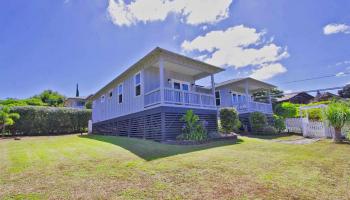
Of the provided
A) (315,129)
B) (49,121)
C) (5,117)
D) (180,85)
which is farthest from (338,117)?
(49,121)

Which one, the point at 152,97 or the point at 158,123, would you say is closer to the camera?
the point at 158,123

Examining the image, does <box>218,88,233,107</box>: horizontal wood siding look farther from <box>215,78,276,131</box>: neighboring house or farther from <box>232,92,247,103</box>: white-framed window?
<box>232,92,247,103</box>: white-framed window

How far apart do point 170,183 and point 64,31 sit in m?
12.9

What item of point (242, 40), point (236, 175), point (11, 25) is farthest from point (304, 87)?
point (11, 25)

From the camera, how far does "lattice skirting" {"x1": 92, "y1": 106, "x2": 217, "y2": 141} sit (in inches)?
420

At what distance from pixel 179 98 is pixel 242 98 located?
532 inches

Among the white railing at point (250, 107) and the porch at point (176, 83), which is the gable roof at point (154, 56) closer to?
the porch at point (176, 83)

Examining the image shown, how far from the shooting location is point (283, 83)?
30.0m

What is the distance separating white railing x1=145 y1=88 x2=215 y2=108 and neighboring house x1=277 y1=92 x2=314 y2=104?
27236mm

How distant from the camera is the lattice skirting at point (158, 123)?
10.7 m

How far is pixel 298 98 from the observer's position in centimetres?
3675

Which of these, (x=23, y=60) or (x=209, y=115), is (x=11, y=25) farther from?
(x=209, y=115)

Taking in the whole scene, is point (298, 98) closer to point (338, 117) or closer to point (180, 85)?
point (338, 117)

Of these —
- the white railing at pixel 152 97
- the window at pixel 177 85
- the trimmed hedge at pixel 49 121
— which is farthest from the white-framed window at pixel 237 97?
→ the trimmed hedge at pixel 49 121
